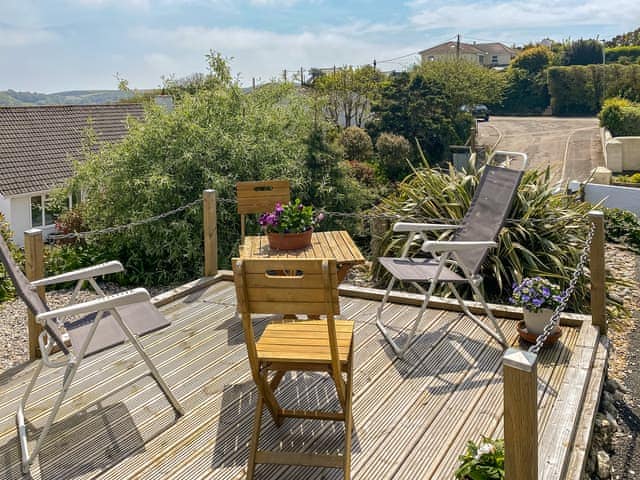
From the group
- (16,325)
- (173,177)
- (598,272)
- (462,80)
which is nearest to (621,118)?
(462,80)

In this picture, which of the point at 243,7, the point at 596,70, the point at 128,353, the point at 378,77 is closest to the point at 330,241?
the point at 128,353

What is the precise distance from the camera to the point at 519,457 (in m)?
1.56

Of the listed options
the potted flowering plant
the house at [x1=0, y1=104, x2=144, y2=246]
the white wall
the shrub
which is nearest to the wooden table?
the potted flowering plant

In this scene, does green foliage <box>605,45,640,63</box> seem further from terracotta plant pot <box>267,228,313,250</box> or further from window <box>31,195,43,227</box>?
terracotta plant pot <box>267,228,313,250</box>

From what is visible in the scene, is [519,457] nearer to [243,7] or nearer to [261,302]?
[261,302]

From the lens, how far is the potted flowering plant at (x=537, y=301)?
3512mm

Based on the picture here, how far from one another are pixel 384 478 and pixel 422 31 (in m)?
51.3

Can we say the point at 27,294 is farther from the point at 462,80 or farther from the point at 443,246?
the point at 462,80

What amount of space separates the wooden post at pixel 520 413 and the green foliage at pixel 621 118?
73.2 feet

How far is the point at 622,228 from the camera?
8867 mm

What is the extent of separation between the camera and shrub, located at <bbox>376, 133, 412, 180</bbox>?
18.9 metres

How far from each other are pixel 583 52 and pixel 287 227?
46324 mm

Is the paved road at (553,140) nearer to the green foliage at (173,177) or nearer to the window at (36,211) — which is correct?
the green foliage at (173,177)

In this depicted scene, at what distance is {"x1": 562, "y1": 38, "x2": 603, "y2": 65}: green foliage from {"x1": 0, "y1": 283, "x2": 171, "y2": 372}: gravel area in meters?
44.0
